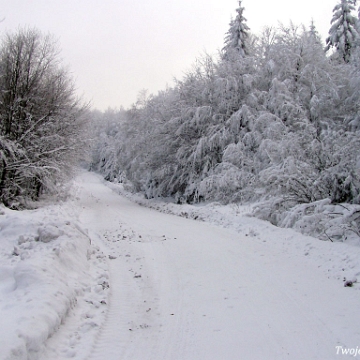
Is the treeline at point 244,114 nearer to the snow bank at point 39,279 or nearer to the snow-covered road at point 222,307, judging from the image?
the snow-covered road at point 222,307

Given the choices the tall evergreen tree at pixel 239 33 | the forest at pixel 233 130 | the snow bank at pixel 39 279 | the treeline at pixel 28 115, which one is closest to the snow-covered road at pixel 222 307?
the snow bank at pixel 39 279

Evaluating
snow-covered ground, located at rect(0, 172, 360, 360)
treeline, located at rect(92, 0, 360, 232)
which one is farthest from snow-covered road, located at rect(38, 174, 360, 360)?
treeline, located at rect(92, 0, 360, 232)

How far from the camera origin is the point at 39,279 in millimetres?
4691

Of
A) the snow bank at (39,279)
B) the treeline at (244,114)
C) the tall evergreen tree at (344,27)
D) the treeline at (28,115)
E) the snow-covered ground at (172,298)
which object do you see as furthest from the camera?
the tall evergreen tree at (344,27)

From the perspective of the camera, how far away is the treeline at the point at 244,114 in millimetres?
17594

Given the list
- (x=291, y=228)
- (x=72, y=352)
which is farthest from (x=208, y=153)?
(x=72, y=352)

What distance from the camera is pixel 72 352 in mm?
3555

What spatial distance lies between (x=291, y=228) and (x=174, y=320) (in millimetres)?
6894

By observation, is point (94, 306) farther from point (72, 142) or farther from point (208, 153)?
point (208, 153)

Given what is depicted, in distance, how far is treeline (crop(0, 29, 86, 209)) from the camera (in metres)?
14.1

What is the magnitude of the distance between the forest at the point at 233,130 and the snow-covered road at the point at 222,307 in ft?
12.2

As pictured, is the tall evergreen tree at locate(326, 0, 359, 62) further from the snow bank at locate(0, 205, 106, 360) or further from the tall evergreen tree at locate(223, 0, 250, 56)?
the snow bank at locate(0, 205, 106, 360)

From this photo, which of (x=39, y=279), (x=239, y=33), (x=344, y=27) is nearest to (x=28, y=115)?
(x=39, y=279)

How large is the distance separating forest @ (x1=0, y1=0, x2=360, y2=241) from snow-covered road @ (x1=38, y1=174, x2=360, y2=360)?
3.70 m
